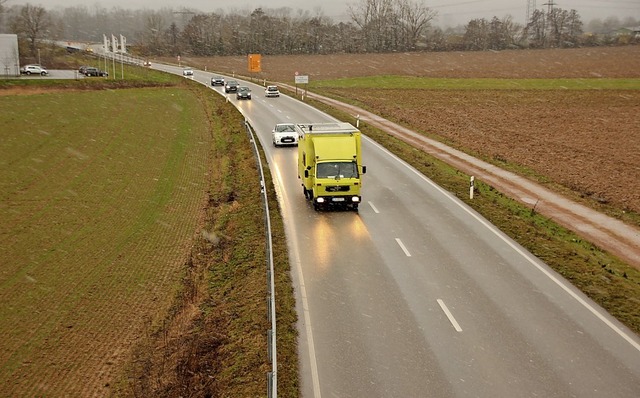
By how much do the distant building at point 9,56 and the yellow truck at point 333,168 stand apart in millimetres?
73665

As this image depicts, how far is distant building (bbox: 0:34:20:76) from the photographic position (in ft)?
282

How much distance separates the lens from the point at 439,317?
14.9m

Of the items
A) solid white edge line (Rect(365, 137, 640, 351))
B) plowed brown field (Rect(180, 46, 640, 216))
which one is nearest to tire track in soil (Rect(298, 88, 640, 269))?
plowed brown field (Rect(180, 46, 640, 216))

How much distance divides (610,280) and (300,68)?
11048 centimetres

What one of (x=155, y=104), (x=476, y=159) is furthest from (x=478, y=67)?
(x=476, y=159)

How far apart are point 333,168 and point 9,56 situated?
7983 centimetres

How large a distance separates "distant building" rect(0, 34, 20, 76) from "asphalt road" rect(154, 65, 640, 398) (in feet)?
252

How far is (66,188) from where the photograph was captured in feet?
97.2

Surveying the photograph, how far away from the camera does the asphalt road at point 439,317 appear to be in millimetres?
12055

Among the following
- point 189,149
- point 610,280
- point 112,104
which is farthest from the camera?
point 112,104

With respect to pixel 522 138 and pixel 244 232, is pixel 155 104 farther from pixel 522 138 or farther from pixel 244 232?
pixel 244 232

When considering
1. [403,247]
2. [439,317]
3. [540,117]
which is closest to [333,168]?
[403,247]

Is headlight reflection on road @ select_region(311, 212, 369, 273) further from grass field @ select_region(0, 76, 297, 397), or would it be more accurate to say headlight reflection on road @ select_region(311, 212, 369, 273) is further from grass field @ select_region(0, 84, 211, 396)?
grass field @ select_region(0, 84, 211, 396)

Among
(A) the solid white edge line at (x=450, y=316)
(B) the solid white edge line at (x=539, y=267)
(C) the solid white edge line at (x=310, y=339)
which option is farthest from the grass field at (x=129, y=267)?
(B) the solid white edge line at (x=539, y=267)
